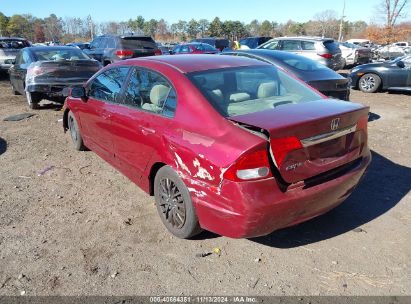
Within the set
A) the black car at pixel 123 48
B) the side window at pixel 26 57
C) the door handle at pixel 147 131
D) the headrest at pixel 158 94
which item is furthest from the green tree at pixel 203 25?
the door handle at pixel 147 131

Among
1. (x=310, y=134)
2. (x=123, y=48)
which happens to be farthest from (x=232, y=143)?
(x=123, y=48)

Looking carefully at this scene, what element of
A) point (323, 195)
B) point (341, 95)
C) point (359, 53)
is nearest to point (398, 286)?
point (323, 195)

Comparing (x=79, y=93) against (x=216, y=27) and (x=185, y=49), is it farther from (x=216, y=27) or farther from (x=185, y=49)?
(x=216, y=27)

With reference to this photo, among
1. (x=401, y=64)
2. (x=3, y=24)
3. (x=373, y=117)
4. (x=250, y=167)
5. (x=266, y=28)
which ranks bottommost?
(x=373, y=117)

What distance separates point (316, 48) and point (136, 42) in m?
7.29

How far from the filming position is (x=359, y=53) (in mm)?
20891

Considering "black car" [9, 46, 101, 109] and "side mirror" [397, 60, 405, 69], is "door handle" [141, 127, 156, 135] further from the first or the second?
"side mirror" [397, 60, 405, 69]

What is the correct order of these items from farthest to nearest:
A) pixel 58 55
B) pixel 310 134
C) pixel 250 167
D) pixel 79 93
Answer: pixel 58 55 → pixel 79 93 → pixel 310 134 → pixel 250 167

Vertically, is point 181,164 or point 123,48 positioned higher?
point 123,48

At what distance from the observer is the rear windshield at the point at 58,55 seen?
32.2ft

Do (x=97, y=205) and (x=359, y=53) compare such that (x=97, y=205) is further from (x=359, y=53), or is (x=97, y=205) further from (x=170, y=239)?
(x=359, y=53)

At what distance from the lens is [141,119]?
12.3 feet

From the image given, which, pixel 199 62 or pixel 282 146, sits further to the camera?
pixel 199 62

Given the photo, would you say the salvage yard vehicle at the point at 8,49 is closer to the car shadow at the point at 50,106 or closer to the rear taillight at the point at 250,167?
the car shadow at the point at 50,106
